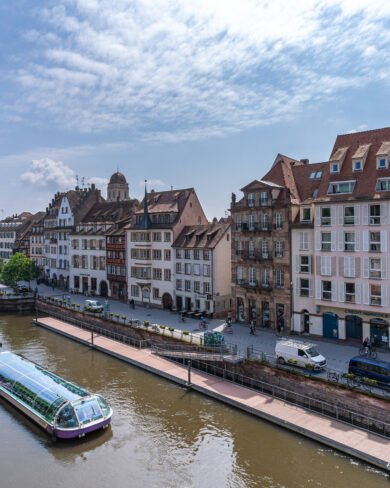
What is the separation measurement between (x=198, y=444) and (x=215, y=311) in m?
28.6

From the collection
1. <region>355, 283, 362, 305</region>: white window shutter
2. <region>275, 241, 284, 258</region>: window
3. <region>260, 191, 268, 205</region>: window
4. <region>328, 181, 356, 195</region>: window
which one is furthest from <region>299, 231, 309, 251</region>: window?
<region>355, 283, 362, 305</region>: white window shutter

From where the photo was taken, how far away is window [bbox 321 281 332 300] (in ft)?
137

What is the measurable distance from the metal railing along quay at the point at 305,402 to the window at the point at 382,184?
19033mm

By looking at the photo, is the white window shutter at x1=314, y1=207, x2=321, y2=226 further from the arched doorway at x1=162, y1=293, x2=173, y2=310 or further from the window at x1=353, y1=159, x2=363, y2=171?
the arched doorway at x1=162, y1=293, x2=173, y2=310

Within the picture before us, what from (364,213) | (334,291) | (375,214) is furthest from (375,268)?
(364,213)

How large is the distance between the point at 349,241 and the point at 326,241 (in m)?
2.14

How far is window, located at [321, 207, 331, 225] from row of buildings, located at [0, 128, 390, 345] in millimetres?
96

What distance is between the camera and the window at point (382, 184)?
38719 millimetres

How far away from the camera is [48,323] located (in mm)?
58688

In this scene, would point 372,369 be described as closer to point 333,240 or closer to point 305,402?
point 305,402

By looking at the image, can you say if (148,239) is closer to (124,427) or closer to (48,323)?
(48,323)

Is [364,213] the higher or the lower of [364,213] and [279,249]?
the higher

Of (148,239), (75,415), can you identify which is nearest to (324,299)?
(75,415)

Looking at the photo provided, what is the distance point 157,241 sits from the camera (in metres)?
62.6
